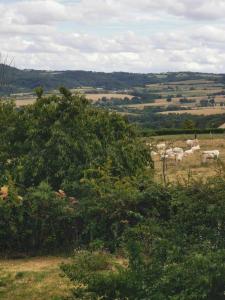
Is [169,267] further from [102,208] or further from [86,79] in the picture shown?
[86,79]

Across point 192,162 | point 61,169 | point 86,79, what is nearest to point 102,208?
point 61,169

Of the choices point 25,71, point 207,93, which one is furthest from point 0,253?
point 25,71

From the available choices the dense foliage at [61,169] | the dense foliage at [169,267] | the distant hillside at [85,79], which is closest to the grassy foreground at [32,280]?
the dense foliage at [61,169]

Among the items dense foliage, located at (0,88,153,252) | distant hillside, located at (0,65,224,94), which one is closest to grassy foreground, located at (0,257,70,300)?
dense foliage, located at (0,88,153,252)

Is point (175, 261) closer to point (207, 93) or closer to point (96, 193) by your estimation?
point (96, 193)

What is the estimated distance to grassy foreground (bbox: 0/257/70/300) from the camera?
10859 mm

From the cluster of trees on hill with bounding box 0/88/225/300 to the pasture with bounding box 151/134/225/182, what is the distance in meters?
3.40

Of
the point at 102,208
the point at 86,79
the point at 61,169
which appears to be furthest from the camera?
the point at 86,79

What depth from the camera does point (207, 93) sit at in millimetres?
142750

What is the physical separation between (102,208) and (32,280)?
2.77m

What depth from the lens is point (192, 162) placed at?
33.4 m

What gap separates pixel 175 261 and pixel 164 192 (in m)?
5.92

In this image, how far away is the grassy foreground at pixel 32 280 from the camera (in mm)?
10859

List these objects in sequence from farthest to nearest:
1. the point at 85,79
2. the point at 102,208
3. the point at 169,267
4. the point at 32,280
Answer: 1. the point at 85,79
2. the point at 102,208
3. the point at 32,280
4. the point at 169,267
